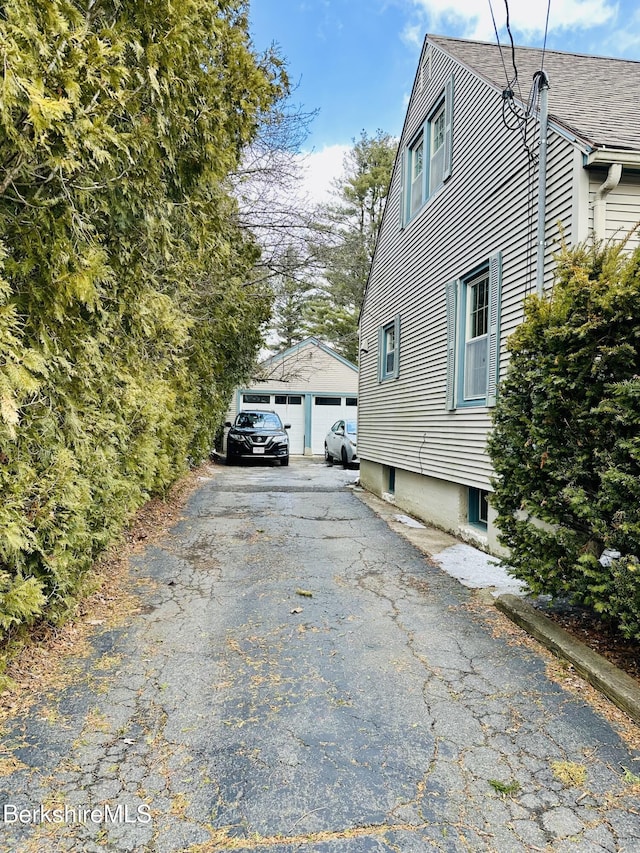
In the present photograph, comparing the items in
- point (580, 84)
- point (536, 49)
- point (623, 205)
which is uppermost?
point (536, 49)

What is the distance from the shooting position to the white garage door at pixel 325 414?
2025 centimetres

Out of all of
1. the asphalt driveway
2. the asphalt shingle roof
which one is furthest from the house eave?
the asphalt driveway

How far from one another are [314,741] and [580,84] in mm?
7568

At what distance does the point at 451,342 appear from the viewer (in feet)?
21.5

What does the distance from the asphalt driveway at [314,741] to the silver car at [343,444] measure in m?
11.2

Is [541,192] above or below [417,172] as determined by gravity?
below

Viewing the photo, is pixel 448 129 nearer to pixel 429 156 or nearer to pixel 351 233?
pixel 429 156

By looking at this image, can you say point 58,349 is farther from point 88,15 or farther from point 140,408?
point 140,408

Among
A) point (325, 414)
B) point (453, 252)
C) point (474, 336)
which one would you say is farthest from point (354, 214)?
point (474, 336)

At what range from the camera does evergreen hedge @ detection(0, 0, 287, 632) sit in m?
2.13

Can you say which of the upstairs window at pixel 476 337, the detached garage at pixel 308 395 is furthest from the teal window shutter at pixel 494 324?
the detached garage at pixel 308 395

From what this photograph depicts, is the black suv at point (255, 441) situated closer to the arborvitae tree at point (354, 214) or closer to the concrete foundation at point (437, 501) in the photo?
the concrete foundation at point (437, 501)

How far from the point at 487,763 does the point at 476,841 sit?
45cm

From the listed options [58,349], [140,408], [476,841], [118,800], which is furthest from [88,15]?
[476,841]
